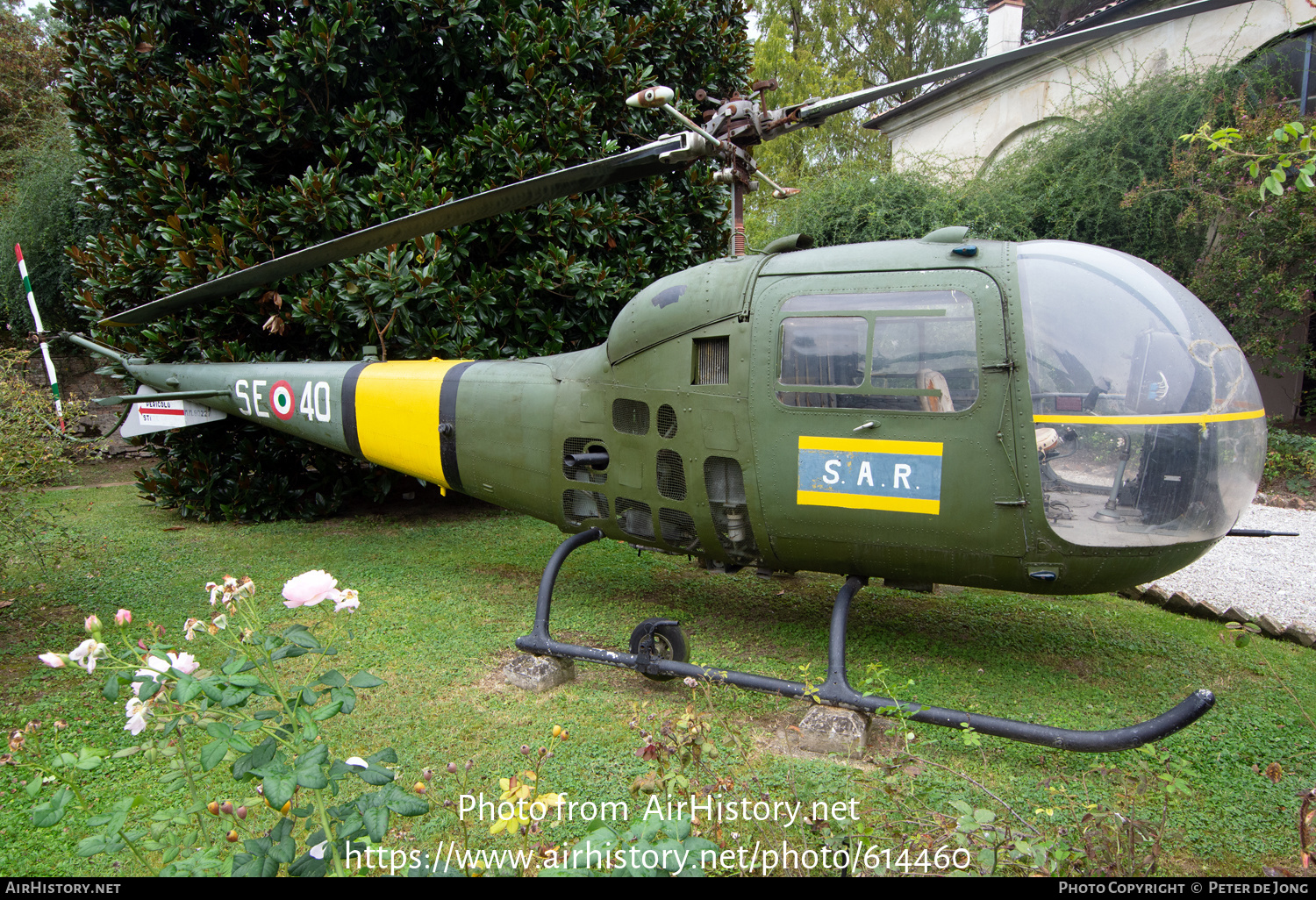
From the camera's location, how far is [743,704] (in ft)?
12.9

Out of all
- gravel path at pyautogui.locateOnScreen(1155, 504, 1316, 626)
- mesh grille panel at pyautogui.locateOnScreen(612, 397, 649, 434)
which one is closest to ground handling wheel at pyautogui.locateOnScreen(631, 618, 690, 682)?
mesh grille panel at pyautogui.locateOnScreen(612, 397, 649, 434)

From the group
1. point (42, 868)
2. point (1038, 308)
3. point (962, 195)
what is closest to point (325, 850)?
point (42, 868)

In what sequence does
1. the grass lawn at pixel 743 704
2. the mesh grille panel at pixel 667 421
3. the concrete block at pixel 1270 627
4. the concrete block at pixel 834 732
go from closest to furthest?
1. the grass lawn at pixel 743 704
2. the concrete block at pixel 834 732
3. the mesh grille panel at pixel 667 421
4. the concrete block at pixel 1270 627

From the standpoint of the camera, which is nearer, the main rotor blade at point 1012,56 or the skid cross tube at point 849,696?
the skid cross tube at point 849,696

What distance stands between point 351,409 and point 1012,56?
4.94 meters

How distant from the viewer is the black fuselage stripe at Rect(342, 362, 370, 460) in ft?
19.0

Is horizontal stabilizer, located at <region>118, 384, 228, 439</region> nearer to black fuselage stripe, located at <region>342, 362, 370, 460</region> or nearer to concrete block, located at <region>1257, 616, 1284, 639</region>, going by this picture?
black fuselage stripe, located at <region>342, 362, 370, 460</region>

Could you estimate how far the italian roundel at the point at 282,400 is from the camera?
20.3 ft

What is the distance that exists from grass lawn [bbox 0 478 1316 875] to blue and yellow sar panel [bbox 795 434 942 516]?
1076 mm

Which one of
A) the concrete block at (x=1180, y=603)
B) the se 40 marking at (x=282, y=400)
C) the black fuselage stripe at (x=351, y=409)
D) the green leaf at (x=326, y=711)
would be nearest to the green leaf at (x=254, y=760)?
the green leaf at (x=326, y=711)

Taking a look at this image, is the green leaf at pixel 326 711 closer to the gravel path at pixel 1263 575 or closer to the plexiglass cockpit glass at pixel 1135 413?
the plexiglass cockpit glass at pixel 1135 413

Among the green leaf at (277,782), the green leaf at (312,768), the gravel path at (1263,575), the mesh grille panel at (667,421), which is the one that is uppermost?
the mesh grille panel at (667,421)

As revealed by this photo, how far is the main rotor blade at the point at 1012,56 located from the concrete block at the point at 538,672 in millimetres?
3338

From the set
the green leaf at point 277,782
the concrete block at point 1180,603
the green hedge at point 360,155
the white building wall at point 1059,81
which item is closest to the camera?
the green leaf at point 277,782
